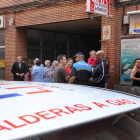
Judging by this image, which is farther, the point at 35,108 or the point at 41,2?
the point at 41,2

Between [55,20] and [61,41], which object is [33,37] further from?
[55,20]

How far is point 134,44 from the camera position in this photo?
8.89 meters

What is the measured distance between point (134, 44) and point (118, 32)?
867 millimetres

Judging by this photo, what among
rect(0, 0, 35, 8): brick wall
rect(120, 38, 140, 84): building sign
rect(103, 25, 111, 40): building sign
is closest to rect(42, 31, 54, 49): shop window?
rect(0, 0, 35, 8): brick wall

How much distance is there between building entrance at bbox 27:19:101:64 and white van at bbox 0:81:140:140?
1122 centimetres

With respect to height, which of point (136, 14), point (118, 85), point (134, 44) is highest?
point (136, 14)

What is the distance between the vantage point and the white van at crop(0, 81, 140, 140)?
1105 mm

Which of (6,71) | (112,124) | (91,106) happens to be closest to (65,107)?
(91,106)

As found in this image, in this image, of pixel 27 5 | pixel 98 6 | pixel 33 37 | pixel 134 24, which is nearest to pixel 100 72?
pixel 98 6

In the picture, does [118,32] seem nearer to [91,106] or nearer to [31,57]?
[31,57]

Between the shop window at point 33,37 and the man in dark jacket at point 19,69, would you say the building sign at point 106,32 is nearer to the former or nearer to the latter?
the man in dark jacket at point 19,69

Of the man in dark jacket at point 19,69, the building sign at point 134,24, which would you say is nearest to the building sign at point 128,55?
the building sign at point 134,24

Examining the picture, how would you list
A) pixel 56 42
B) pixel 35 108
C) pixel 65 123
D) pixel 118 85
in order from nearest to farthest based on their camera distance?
pixel 65 123 < pixel 35 108 < pixel 118 85 < pixel 56 42

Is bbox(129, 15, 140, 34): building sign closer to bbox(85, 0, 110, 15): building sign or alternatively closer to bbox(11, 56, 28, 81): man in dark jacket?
bbox(85, 0, 110, 15): building sign
